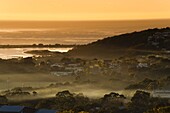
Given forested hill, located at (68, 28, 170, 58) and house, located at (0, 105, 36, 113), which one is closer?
house, located at (0, 105, 36, 113)

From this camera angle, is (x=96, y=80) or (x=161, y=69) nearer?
(x=96, y=80)

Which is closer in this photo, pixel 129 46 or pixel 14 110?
pixel 14 110

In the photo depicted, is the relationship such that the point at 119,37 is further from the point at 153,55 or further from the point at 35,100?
the point at 35,100

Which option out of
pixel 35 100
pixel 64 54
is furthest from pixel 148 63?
pixel 35 100

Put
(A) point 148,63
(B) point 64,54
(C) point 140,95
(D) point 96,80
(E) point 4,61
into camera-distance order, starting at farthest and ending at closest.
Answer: (B) point 64,54
(E) point 4,61
(A) point 148,63
(D) point 96,80
(C) point 140,95

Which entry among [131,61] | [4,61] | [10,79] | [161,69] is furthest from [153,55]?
[10,79]

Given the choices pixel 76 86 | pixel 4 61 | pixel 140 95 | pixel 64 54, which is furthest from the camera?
pixel 64 54

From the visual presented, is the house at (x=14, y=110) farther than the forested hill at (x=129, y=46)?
No
